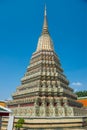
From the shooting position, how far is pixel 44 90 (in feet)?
117

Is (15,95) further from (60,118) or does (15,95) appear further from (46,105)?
(60,118)

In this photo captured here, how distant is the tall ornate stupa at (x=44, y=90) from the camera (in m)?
33.5

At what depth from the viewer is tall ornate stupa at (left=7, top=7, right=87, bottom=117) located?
33.5 meters

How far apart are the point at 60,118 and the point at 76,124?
96.9 inches

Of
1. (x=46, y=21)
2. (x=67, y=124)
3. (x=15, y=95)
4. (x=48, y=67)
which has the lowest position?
(x=67, y=124)

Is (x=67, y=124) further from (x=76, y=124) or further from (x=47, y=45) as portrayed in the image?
(x=47, y=45)

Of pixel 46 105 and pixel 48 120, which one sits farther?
pixel 46 105

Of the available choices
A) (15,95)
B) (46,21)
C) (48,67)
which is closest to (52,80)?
(48,67)

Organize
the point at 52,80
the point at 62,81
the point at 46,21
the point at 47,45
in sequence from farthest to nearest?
1. the point at 46,21
2. the point at 47,45
3. the point at 62,81
4. the point at 52,80

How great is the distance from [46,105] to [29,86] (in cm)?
564

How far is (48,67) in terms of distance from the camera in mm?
39625

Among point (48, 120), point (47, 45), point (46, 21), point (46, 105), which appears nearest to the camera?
point (48, 120)

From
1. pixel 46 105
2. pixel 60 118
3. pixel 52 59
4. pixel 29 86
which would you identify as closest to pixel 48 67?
pixel 52 59

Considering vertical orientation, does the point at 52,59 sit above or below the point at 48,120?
above
